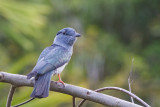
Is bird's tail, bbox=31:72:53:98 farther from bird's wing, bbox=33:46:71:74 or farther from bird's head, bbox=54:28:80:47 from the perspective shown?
bird's head, bbox=54:28:80:47

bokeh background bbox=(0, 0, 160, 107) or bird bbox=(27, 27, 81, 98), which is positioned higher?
bokeh background bbox=(0, 0, 160, 107)

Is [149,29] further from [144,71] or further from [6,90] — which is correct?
[6,90]

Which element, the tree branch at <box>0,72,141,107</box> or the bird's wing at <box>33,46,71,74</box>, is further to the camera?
the bird's wing at <box>33,46,71,74</box>

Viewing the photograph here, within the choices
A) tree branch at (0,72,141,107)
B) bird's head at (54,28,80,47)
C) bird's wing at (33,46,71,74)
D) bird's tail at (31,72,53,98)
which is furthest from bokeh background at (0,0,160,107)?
tree branch at (0,72,141,107)

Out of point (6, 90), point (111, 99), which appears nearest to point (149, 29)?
point (6, 90)

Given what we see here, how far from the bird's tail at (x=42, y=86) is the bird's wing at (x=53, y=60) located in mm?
38

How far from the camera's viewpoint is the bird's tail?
2270 millimetres

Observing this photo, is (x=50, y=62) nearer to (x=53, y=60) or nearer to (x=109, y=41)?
(x=53, y=60)

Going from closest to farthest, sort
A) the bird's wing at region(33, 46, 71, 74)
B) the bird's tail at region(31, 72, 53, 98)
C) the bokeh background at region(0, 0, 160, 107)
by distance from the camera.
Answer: the bird's tail at region(31, 72, 53, 98) → the bird's wing at region(33, 46, 71, 74) → the bokeh background at region(0, 0, 160, 107)

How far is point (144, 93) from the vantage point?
306 inches

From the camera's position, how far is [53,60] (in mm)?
2742

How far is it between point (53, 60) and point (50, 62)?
64mm

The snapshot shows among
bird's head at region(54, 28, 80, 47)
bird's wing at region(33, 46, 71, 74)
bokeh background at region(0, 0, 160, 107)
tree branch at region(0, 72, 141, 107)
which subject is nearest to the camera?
tree branch at region(0, 72, 141, 107)

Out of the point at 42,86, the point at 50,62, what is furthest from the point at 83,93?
the point at 50,62
